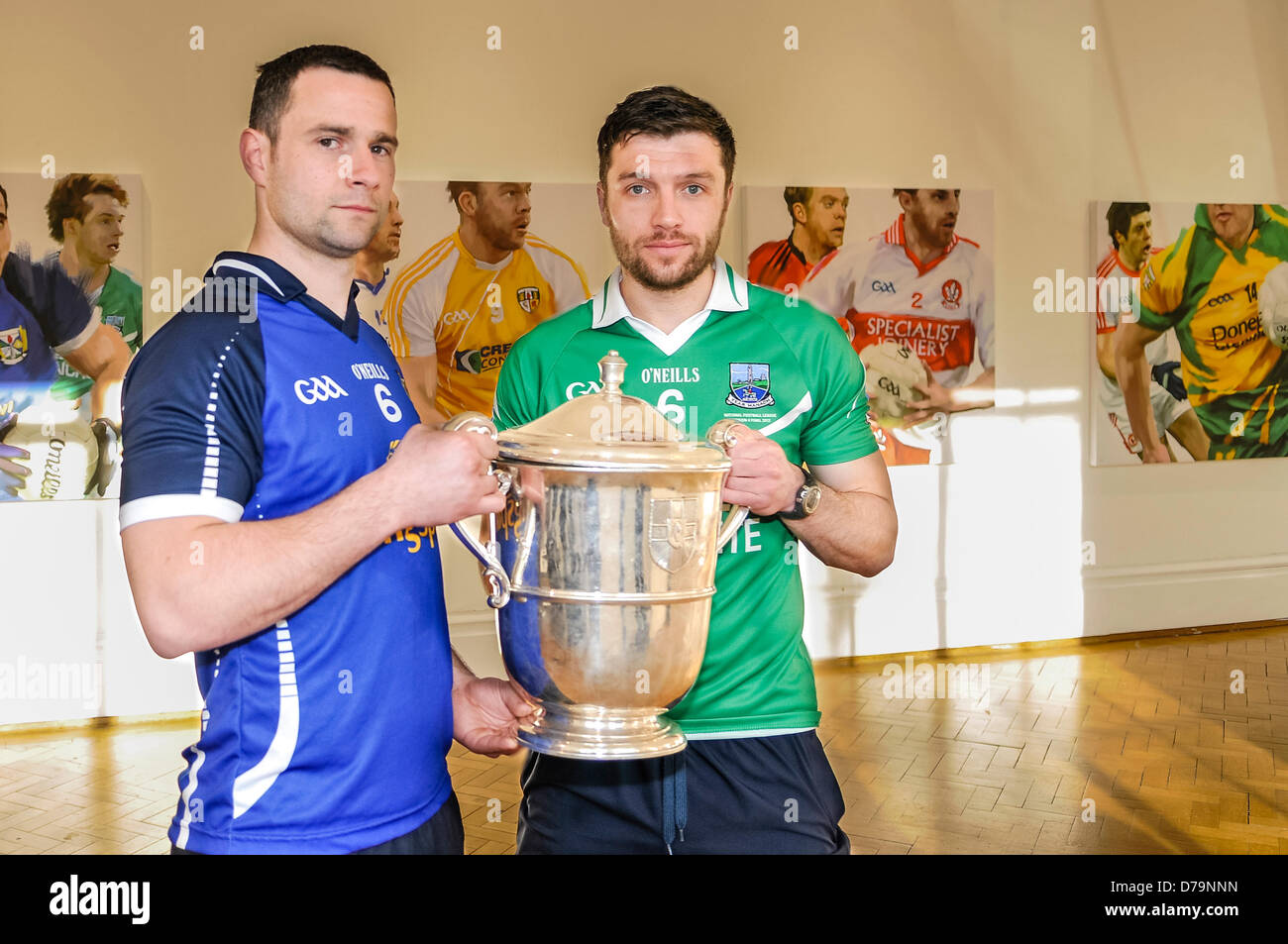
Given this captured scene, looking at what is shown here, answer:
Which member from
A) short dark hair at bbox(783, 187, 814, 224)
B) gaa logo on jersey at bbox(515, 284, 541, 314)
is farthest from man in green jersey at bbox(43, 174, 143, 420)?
short dark hair at bbox(783, 187, 814, 224)

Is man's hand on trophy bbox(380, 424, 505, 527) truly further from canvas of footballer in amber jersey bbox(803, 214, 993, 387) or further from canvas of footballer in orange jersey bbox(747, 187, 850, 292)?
canvas of footballer in amber jersey bbox(803, 214, 993, 387)

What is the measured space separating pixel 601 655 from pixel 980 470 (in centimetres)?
572

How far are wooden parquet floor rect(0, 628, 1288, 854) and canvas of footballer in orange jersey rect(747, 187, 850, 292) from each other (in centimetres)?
223

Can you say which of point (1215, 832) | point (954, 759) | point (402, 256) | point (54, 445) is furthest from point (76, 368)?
point (1215, 832)

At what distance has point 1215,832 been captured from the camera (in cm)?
396

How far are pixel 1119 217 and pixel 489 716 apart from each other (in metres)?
6.45

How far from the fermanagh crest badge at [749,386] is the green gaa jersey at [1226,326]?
592cm

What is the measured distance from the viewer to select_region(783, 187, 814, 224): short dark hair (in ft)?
20.9

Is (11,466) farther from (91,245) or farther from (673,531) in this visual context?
(673,531)

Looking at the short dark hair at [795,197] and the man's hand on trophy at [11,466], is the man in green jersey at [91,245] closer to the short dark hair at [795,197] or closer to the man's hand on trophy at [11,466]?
the man's hand on trophy at [11,466]

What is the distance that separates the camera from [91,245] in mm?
5371

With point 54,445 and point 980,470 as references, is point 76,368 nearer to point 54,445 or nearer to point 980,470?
point 54,445

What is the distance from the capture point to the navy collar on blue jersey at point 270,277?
155 cm

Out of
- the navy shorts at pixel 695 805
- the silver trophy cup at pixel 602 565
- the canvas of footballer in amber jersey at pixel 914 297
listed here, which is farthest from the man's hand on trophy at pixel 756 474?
the canvas of footballer in amber jersey at pixel 914 297
